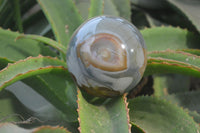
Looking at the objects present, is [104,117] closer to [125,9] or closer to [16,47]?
[16,47]

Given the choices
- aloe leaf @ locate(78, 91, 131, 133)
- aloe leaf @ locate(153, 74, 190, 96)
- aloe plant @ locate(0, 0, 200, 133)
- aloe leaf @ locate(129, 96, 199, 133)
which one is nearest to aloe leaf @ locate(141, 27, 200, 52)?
aloe plant @ locate(0, 0, 200, 133)

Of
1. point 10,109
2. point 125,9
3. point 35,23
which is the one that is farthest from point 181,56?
point 35,23

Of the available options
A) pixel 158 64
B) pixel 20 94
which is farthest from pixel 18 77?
pixel 158 64

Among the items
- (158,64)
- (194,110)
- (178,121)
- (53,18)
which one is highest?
(53,18)

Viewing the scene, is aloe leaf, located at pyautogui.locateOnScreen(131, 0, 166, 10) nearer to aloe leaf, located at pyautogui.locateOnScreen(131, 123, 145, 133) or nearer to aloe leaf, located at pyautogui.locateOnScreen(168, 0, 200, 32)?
aloe leaf, located at pyautogui.locateOnScreen(168, 0, 200, 32)

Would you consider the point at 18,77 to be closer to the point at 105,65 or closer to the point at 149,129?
the point at 105,65

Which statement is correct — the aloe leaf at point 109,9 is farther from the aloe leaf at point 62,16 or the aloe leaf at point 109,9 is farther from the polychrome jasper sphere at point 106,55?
the polychrome jasper sphere at point 106,55
